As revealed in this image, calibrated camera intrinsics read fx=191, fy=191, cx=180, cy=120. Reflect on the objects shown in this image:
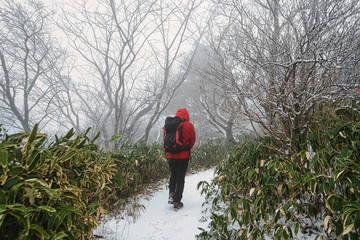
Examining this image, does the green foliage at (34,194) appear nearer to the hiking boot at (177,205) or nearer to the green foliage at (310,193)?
the green foliage at (310,193)

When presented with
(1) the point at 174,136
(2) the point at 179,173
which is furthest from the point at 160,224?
(1) the point at 174,136

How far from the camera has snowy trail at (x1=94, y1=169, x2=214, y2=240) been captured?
2.52 metres

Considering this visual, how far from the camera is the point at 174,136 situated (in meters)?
3.25

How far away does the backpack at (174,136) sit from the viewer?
318cm

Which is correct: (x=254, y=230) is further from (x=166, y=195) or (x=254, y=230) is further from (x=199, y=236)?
(x=166, y=195)

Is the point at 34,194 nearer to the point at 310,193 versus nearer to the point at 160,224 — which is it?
the point at 160,224

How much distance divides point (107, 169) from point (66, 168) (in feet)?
1.61

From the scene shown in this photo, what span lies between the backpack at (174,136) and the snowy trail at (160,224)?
104 centimetres

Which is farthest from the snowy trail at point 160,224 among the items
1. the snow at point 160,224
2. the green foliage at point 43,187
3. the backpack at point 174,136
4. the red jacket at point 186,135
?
the backpack at point 174,136

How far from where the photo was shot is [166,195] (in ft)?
13.8

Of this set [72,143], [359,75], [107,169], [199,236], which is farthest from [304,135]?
[72,143]

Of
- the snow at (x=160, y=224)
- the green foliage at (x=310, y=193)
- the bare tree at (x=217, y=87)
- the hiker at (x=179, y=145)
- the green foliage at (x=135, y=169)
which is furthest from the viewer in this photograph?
the green foliage at (x=135, y=169)

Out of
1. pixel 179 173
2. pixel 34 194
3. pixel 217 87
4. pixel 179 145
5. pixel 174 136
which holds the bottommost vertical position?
pixel 179 173

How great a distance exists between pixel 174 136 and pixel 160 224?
4.44 ft
